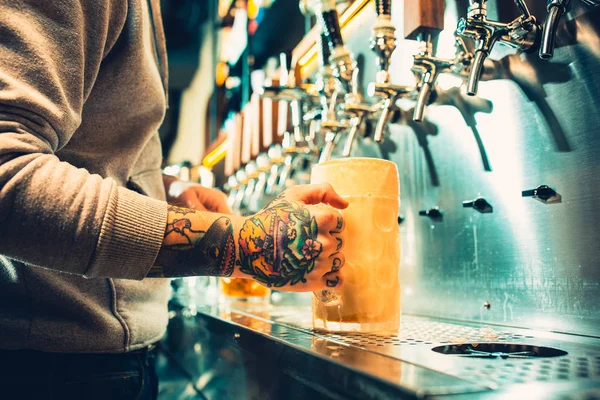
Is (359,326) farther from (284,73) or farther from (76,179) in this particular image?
(284,73)

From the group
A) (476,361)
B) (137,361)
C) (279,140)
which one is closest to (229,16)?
(279,140)

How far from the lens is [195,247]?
70cm

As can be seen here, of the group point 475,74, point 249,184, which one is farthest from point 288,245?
point 249,184

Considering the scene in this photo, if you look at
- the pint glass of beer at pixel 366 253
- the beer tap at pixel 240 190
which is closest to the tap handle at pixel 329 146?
the pint glass of beer at pixel 366 253

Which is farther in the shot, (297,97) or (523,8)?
(297,97)

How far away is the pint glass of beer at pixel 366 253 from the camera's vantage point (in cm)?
82

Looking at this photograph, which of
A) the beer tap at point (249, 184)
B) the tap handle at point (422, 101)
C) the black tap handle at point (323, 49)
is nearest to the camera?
the tap handle at point (422, 101)

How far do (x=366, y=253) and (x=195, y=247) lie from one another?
10.2 inches

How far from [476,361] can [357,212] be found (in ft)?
0.95

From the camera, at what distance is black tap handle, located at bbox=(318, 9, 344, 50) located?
1.28m

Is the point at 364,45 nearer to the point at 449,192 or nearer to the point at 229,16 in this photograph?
the point at 449,192

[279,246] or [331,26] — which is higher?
[331,26]

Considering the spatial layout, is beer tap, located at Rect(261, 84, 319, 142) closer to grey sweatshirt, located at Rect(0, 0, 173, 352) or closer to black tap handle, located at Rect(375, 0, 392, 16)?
black tap handle, located at Rect(375, 0, 392, 16)

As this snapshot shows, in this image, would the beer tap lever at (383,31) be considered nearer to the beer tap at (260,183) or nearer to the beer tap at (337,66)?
the beer tap at (337,66)
